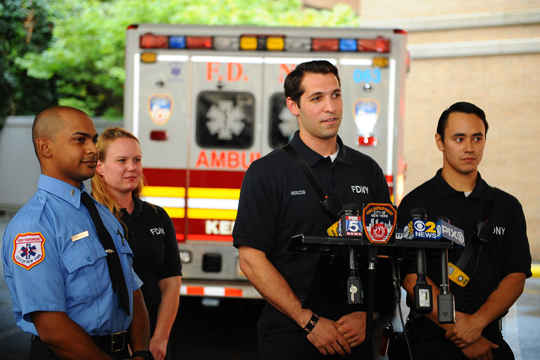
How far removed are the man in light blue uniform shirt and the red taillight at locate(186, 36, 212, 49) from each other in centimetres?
344

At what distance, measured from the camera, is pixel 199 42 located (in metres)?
5.76

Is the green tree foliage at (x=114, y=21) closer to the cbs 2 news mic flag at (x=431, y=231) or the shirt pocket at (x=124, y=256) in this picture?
the shirt pocket at (x=124, y=256)

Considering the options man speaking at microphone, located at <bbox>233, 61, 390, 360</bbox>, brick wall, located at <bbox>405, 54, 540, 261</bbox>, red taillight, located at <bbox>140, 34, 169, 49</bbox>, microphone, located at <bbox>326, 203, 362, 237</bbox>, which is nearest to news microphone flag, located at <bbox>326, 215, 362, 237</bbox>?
microphone, located at <bbox>326, 203, 362, 237</bbox>

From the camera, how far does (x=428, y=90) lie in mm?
14570

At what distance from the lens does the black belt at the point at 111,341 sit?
2339 millimetres

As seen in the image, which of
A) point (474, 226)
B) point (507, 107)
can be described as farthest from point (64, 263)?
point (507, 107)

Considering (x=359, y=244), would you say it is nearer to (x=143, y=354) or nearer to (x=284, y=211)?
(x=284, y=211)

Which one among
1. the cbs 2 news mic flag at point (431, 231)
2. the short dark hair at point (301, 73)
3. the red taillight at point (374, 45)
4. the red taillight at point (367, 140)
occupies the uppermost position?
the red taillight at point (374, 45)

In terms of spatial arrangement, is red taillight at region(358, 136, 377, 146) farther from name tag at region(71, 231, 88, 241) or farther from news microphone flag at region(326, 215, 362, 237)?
name tag at region(71, 231, 88, 241)

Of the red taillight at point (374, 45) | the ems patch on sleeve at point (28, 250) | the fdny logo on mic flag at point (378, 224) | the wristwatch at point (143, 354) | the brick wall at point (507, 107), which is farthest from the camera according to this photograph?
the brick wall at point (507, 107)

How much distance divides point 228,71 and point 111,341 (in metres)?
3.84

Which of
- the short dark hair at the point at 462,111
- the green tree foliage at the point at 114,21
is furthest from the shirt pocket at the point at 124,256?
the green tree foliage at the point at 114,21

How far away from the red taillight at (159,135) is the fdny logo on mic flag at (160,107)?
9 cm

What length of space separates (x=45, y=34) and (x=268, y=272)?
23.0m
